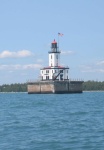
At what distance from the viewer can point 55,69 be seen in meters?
120

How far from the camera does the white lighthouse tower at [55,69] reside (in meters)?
120

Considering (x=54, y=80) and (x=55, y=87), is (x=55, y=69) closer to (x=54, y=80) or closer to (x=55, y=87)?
(x=54, y=80)

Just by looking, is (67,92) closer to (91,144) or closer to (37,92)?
(37,92)

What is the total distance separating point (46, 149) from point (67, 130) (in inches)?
246

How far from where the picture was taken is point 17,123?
3562 centimetres

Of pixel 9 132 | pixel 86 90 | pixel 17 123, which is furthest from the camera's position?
pixel 86 90

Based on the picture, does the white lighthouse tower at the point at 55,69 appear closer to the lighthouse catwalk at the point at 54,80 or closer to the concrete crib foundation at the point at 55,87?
the lighthouse catwalk at the point at 54,80

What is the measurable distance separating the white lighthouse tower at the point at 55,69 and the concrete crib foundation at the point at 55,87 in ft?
8.89

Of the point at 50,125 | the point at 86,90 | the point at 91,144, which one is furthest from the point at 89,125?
the point at 86,90

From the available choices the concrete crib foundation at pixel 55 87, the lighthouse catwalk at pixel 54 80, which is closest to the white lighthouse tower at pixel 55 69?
the lighthouse catwalk at pixel 54 80

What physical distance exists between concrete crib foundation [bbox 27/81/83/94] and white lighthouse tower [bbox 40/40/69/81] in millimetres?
2709

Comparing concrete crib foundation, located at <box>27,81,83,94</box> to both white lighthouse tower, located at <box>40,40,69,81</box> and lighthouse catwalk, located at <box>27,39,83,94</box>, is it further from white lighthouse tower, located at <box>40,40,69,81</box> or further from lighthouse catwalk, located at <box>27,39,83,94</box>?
white lighthouse tower, located at <box>40,40,69,81</box>

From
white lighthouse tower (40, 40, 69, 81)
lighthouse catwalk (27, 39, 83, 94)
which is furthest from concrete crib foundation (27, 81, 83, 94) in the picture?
white lighthouse tower (40, 40, 69, 81)

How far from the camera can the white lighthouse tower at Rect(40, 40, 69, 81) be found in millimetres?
119938
